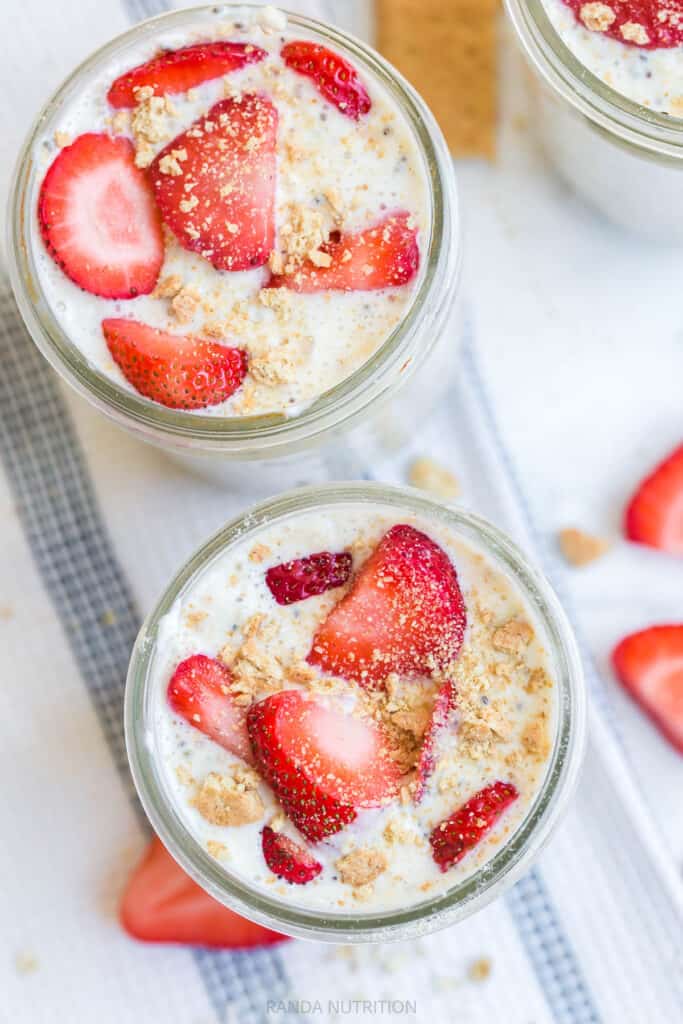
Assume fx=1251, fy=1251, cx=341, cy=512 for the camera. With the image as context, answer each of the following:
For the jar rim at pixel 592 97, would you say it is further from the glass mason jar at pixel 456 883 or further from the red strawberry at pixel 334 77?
the glass mason jar at pixel 456 883

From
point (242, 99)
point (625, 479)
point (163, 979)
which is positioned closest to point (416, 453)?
point (625, 479)

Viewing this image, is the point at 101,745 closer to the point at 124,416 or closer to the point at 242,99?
the point at 124,416

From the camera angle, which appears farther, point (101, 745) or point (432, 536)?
point (101, 745)

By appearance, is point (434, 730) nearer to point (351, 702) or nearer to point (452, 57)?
point (351, 702)

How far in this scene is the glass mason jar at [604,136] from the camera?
1031 millimetres

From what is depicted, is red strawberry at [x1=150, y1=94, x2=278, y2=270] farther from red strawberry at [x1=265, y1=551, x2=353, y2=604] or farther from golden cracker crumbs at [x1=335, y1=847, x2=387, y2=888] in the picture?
golden cracker crumbs at [x1=335, y1=847, x2=387, y2=888]

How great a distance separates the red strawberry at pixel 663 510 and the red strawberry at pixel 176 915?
550mm

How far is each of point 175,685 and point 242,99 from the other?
48 cm

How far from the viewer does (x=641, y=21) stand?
102 centimetres

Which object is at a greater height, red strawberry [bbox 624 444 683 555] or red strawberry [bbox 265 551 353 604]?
red strawberry [bbox 265 551 353 604]

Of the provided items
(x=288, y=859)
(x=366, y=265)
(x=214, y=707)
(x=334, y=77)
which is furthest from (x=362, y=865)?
(x=334, y=77)

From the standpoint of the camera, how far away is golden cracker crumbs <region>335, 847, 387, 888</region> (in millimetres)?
988

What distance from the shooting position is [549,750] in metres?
1.00

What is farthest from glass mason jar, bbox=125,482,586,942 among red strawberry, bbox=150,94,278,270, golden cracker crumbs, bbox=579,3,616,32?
golden cracker crumbs, bbox=579,3,616,32
